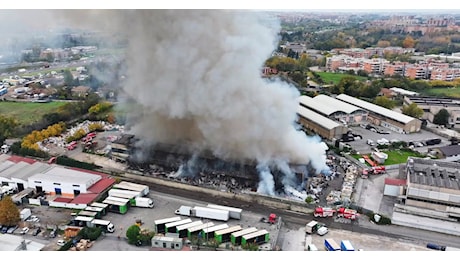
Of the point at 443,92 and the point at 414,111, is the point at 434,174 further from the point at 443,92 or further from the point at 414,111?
the point at 443,92

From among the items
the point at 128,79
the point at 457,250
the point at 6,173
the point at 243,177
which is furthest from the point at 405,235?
the point at 6,173

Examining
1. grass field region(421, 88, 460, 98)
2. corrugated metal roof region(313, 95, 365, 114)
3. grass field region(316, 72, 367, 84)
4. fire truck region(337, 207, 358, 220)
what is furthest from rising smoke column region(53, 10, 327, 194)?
grass field region(316, 72, 367, 84)

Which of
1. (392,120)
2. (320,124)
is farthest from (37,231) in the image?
(392,120)

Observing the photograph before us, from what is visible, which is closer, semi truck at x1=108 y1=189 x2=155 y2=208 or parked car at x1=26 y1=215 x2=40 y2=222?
parked car at x1=26 y1=215 x2=40 y2=222

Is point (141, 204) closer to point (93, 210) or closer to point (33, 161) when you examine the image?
point (93, 210)

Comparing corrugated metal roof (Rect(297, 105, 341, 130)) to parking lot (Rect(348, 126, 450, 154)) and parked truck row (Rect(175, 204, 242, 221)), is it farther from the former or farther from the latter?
parked truck row (Rect(175, 204, 242, 221))

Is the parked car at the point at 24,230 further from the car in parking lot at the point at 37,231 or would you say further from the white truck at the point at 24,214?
the white truck at the point at 24,214
